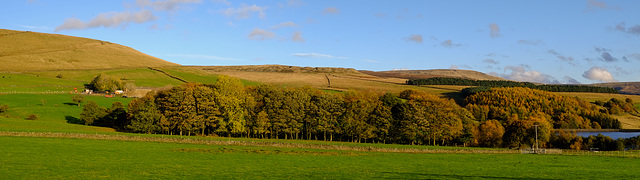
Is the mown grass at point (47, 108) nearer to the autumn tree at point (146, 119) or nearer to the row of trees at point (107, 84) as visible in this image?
→ the autumn tree at point (146, 119)

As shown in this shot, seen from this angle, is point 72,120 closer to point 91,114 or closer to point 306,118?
point 91,114

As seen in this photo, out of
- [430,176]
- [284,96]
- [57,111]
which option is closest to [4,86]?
[57,111]

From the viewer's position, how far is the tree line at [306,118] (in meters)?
92.6

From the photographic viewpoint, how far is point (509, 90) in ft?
577

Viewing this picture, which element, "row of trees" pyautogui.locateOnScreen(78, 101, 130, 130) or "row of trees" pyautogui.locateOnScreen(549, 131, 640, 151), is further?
"row of trees" pyautogui.locateOnScreen(549, 131, 640, 151)

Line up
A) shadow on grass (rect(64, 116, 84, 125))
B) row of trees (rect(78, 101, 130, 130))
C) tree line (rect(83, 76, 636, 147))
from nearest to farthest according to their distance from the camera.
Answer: tree line (rect(83, 76, 636, 147)), row of trees (rect(78, 101, 130, 130)), shadow on grass (rect(64, 116, 84, 125))

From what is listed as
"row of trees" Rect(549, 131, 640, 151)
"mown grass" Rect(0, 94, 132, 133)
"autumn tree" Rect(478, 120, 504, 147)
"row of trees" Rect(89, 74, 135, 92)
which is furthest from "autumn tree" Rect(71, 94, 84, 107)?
"row of trees" Rect(549, 131, 640, 151)

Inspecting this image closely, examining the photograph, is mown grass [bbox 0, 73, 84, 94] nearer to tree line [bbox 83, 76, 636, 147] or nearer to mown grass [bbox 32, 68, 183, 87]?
mown grass [bbox 32, 68, 183, 87]

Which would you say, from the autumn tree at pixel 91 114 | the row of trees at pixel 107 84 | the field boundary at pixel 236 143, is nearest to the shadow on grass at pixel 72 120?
the autumn tree at pixel 91 114

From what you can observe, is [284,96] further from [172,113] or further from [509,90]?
[509,90]

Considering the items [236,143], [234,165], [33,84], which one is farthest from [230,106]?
[33,84]

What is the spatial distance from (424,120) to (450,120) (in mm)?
6371

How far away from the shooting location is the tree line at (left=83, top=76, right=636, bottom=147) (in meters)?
92.6

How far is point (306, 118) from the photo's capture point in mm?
96375
